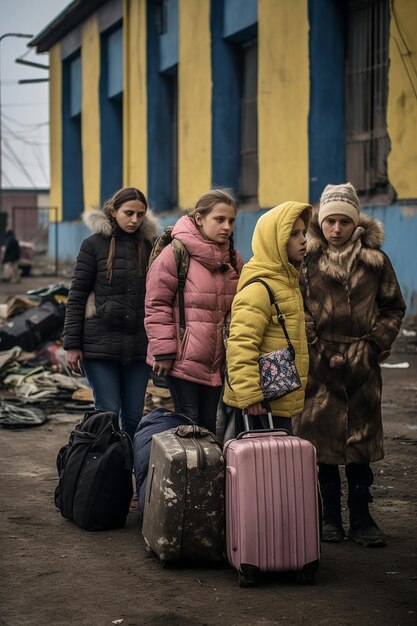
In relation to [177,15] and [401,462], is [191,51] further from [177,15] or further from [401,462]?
[401,462]

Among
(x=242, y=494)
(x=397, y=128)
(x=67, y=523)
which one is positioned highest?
(x=397, y=128)

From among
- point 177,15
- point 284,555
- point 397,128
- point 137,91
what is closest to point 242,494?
point 284,555

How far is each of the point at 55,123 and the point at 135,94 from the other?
7.80m

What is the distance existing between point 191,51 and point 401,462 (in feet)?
46.0

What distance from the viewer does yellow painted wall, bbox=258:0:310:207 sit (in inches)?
643

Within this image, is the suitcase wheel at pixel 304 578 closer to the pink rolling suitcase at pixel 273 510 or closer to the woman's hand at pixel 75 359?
the pink rolling suitcase at pixel 273 510

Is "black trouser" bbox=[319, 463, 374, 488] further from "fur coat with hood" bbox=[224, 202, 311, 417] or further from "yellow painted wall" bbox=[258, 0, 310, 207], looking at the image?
"yellow painted wall" bbox=[258, 0, 310, 207]

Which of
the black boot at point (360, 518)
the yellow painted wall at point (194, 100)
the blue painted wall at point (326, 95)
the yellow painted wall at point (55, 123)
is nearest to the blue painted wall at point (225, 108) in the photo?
the yellow painted wall at point (194, 100)

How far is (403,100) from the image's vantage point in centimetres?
1396

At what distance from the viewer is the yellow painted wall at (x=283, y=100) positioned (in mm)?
16328

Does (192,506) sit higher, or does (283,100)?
(283,100)

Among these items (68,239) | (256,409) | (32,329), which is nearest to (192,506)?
(256,409)

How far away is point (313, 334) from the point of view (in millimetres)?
5879

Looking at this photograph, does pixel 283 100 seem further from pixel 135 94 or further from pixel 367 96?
pixel 135 94
